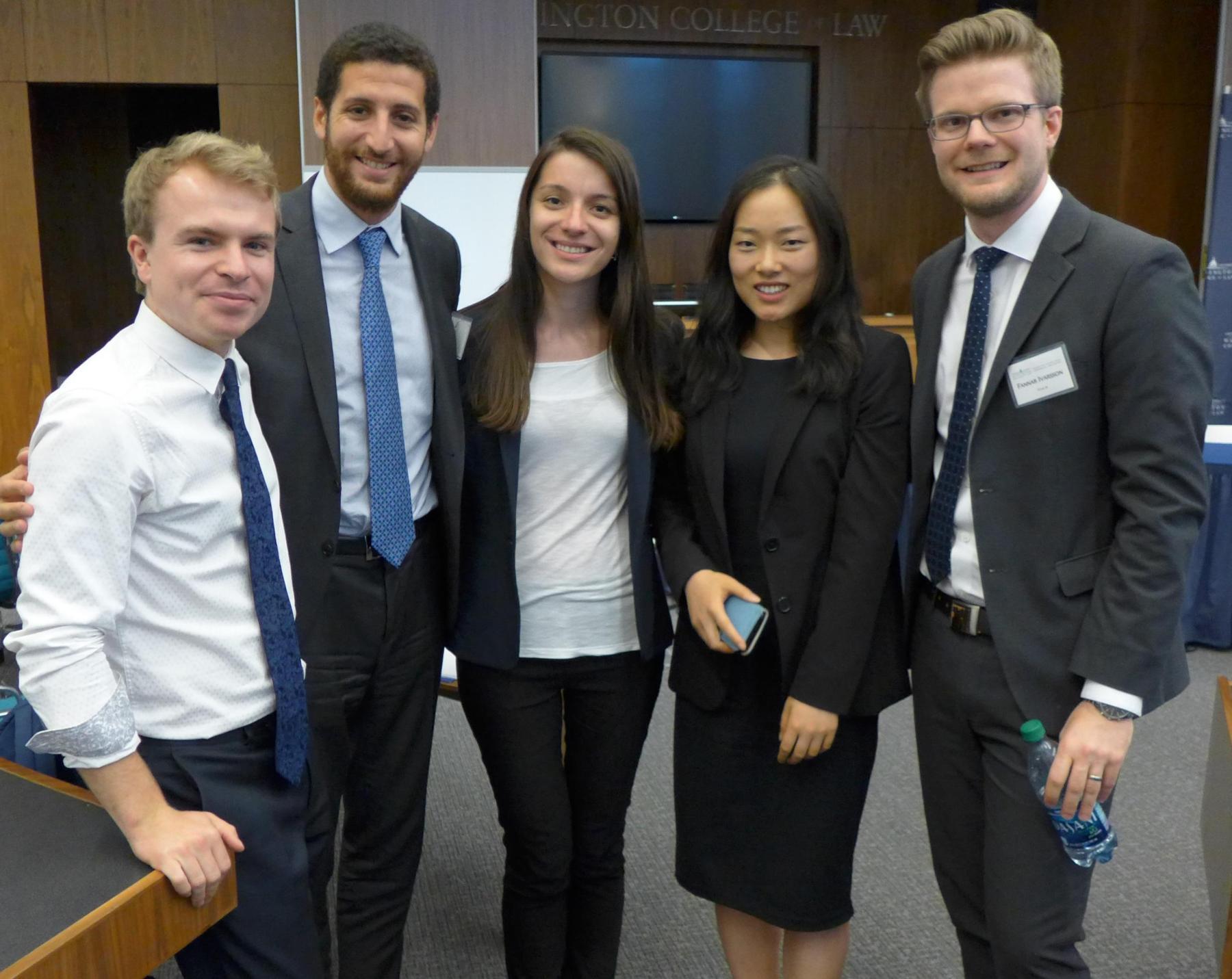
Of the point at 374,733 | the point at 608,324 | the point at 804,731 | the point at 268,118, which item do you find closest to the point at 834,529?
the point at 804,731

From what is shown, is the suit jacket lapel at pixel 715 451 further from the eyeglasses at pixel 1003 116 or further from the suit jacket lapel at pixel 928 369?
the eyeglasses at pixel 1003 116

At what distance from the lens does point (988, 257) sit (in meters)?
1.62

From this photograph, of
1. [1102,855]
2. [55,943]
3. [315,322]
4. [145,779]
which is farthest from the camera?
[315,322]

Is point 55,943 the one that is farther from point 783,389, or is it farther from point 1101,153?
point 1101,153

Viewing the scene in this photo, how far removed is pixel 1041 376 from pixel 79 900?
1354 millimetres

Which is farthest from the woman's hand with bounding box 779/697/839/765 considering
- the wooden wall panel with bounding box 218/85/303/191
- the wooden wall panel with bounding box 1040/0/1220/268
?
the wooden wall panel with bounding box 1040/0/1220/268

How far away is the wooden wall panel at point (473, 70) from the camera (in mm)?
4660

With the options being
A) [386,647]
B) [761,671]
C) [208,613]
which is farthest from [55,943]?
[761,671]

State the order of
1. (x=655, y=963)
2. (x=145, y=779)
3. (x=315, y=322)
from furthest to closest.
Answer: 1. (x=655, y=963)
2. (x=315, y=322)
3. (x=145, y=779)

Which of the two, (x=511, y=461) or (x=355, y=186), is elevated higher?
(x=355, y=186)

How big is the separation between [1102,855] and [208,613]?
4.29ft

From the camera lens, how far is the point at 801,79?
6.17 m

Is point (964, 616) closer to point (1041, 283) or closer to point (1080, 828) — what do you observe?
point (1080, 828)

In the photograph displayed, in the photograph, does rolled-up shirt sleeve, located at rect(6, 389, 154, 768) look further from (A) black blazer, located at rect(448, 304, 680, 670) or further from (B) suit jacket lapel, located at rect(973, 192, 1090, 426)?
(B) suit jacket lapel, located at rect(973, 192, 1090, 426)
